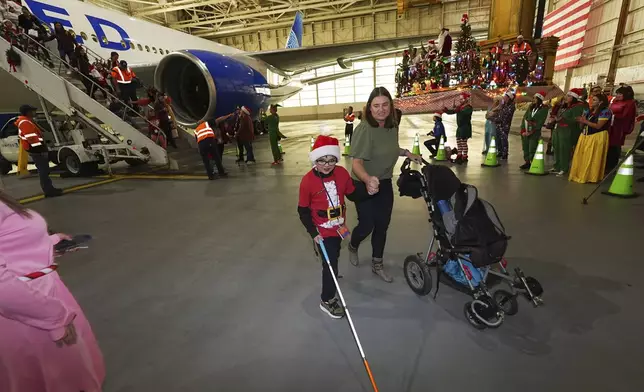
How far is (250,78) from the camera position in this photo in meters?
9.46

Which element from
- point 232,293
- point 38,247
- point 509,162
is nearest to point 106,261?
point 232,293

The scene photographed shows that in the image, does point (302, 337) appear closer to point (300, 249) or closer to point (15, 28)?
point (300, 249)

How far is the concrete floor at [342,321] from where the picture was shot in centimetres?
176

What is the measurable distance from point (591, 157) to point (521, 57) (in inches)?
237

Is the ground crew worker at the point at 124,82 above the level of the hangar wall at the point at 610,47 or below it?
below

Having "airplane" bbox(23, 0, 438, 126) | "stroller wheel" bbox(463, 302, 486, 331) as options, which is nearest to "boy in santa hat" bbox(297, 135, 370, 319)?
"stroller wheel" bbox(463, 302, 486, 331)

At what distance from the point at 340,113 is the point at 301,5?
32.6ft

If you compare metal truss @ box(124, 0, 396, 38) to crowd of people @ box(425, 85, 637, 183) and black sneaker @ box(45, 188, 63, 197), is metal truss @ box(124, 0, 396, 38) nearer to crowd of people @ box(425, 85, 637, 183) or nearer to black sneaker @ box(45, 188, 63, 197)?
crowd of people @ box(425, 85, 637, 183)

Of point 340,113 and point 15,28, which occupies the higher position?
point 15,28

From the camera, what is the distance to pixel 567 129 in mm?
5594

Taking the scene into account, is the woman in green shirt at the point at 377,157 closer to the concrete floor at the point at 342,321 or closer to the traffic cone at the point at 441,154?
the concrete floor at the point at 342,321

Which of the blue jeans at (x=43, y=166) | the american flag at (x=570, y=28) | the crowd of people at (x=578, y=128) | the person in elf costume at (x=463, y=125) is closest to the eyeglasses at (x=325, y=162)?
the crowd of people at (x=578, y=128)

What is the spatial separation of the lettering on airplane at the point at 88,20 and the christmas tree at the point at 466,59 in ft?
35.5

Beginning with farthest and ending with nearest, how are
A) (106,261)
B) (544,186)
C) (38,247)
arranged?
(544,186) < (106,261) < (38,247)
